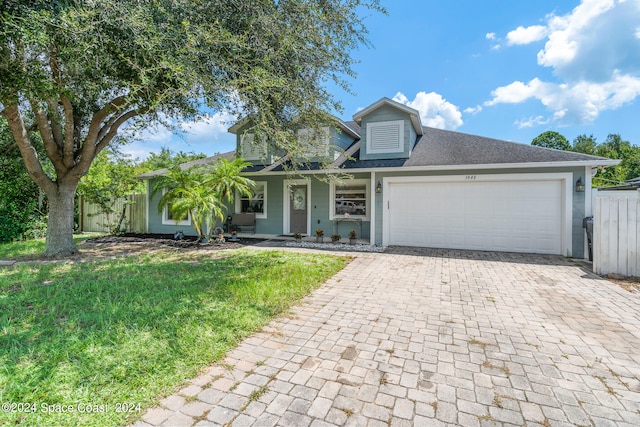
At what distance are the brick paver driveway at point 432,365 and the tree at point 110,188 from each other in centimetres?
1218

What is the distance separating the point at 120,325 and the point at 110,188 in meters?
11.8

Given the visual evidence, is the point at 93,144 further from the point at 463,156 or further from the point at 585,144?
the point at 585,144

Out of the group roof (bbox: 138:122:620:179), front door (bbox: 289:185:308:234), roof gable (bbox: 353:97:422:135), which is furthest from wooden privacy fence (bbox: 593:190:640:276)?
front door (bbox: 289:185:308:234)

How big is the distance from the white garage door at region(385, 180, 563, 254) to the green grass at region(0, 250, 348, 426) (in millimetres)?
4292

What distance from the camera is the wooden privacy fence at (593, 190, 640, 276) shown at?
20.0ft

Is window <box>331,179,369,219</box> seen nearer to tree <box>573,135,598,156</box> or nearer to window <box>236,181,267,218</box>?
window <box>236,181,267,218</box>

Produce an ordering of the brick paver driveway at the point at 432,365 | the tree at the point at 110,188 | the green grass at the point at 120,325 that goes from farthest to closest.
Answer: the tree at the point at 110,188 < the green grass at the point at 120,325 < the brick paver driveway at the point at 432,365

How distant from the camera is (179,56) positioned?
4.46m

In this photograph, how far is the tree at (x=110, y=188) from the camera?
12445mm

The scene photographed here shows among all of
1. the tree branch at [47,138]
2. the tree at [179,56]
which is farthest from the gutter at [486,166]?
the tree branch at [47,138]

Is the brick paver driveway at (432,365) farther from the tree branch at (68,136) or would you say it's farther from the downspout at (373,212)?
the tree branch at (68,136)

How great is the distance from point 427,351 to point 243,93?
4876 millimetres

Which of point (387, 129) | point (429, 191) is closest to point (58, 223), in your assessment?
point (387, 129)

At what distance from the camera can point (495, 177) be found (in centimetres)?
884
